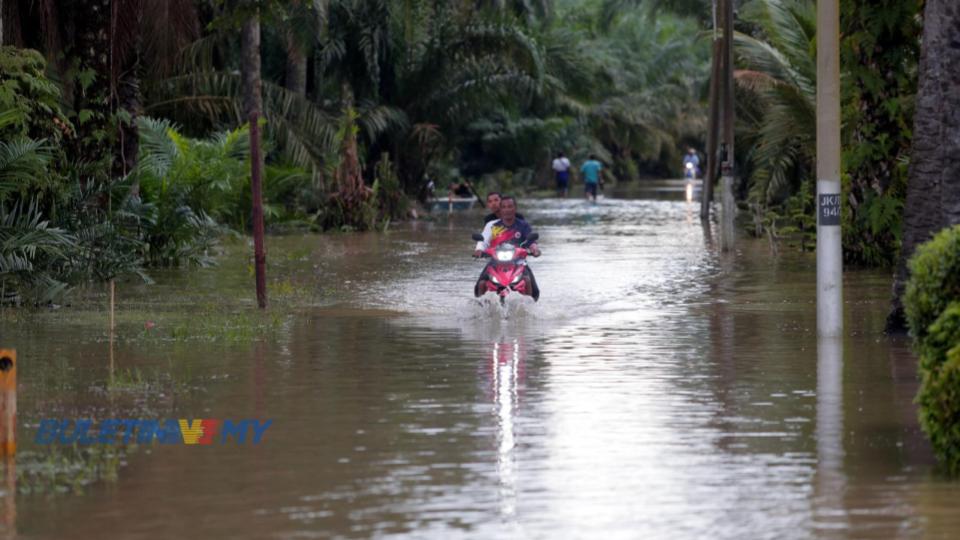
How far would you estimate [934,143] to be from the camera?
48.3ft

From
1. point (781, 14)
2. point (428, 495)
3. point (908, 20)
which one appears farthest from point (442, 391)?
point (781, 14)

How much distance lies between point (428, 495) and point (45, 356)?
6.24 meters

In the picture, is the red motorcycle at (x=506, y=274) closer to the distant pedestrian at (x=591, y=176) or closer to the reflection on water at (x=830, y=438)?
the reflection on water at (x=830, y=438)

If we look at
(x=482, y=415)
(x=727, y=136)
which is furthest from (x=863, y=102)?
(x=482, y=415)

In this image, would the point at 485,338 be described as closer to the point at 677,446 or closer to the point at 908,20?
the point at 677,446

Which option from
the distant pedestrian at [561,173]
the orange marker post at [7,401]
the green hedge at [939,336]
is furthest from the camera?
the distant pedestrian at [561,173]

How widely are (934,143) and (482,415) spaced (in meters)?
6.21

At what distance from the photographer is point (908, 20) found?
68.1 ft

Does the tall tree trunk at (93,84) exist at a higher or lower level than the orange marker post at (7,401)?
higher

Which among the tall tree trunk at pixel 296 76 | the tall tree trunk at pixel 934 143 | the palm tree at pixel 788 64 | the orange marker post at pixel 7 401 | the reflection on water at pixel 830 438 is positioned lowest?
the reflection on water at pixel 830 438

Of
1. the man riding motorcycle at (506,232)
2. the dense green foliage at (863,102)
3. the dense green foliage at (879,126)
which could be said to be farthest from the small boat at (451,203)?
the man riding motorcycle at (506,232)

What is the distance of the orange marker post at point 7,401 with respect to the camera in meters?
8.64

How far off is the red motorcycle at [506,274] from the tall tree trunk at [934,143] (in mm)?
4037

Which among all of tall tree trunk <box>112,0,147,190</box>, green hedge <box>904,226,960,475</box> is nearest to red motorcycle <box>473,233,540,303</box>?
tall tree trunk <box>112,0,147,190</box>
